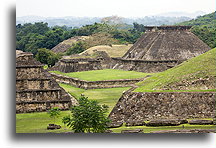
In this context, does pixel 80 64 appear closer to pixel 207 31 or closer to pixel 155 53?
pixel 155 53

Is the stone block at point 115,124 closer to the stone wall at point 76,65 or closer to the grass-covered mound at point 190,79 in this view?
the grass-covered mound at point 190,79

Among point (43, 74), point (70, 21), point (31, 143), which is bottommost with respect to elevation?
point (31, 143)

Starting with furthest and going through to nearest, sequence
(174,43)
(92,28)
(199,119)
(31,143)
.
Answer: (92,28), (174,43), (199,119), (31,143)

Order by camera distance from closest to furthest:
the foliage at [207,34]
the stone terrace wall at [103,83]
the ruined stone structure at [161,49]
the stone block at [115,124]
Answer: the stone block at [115,124]
the stone terrace wall at [103,83]
the ruined stone structure at [161,49]
the foliage at [207,34]

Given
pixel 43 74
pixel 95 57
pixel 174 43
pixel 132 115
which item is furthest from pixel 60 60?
pixel 132 115

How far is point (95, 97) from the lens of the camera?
2252cm

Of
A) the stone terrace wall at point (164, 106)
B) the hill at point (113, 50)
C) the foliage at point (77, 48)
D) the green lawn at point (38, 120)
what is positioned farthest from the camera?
the foliage at point (77, 48)

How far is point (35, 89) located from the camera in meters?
23.0

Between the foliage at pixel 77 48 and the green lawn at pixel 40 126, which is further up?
the foliage at pixel 77 48

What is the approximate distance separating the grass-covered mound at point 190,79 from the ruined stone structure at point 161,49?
Answer: 607 inches

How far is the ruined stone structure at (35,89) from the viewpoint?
2245cm

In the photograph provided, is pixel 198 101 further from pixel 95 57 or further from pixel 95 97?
pixel 95 57

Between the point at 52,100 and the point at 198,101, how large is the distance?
668 centimetres

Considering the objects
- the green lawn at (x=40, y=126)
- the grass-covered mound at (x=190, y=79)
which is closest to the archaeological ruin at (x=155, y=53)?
the grass-covered mound at (x=190, y=79)
